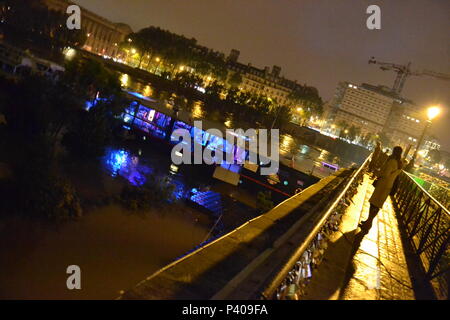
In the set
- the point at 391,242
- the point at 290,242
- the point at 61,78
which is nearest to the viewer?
the point at 290,242

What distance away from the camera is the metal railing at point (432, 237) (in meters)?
5.68

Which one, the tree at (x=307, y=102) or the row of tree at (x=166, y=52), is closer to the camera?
the row of tree at (x=166, y=52)

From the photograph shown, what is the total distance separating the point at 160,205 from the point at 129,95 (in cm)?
1536

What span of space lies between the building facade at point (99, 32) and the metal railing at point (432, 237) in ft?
411

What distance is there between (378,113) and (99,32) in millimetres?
137725

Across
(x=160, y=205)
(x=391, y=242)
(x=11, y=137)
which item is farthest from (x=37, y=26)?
(x=391, y=242)

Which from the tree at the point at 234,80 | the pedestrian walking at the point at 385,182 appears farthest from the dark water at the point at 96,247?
the tree at the point at 234,80

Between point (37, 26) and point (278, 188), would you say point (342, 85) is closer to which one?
point (37, 26)

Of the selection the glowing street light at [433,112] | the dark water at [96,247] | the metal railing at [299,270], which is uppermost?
the glowing street light at [433,112]

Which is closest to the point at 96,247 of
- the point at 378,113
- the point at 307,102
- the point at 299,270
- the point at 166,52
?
the point at 299,270

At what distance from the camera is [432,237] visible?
7941 mm

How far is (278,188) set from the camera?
29.5m

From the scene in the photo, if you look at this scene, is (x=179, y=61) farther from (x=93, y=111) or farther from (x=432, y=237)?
(x=432, y=237)

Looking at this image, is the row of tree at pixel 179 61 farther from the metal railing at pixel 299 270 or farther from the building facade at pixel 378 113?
the metal railing at pixel 299 270
